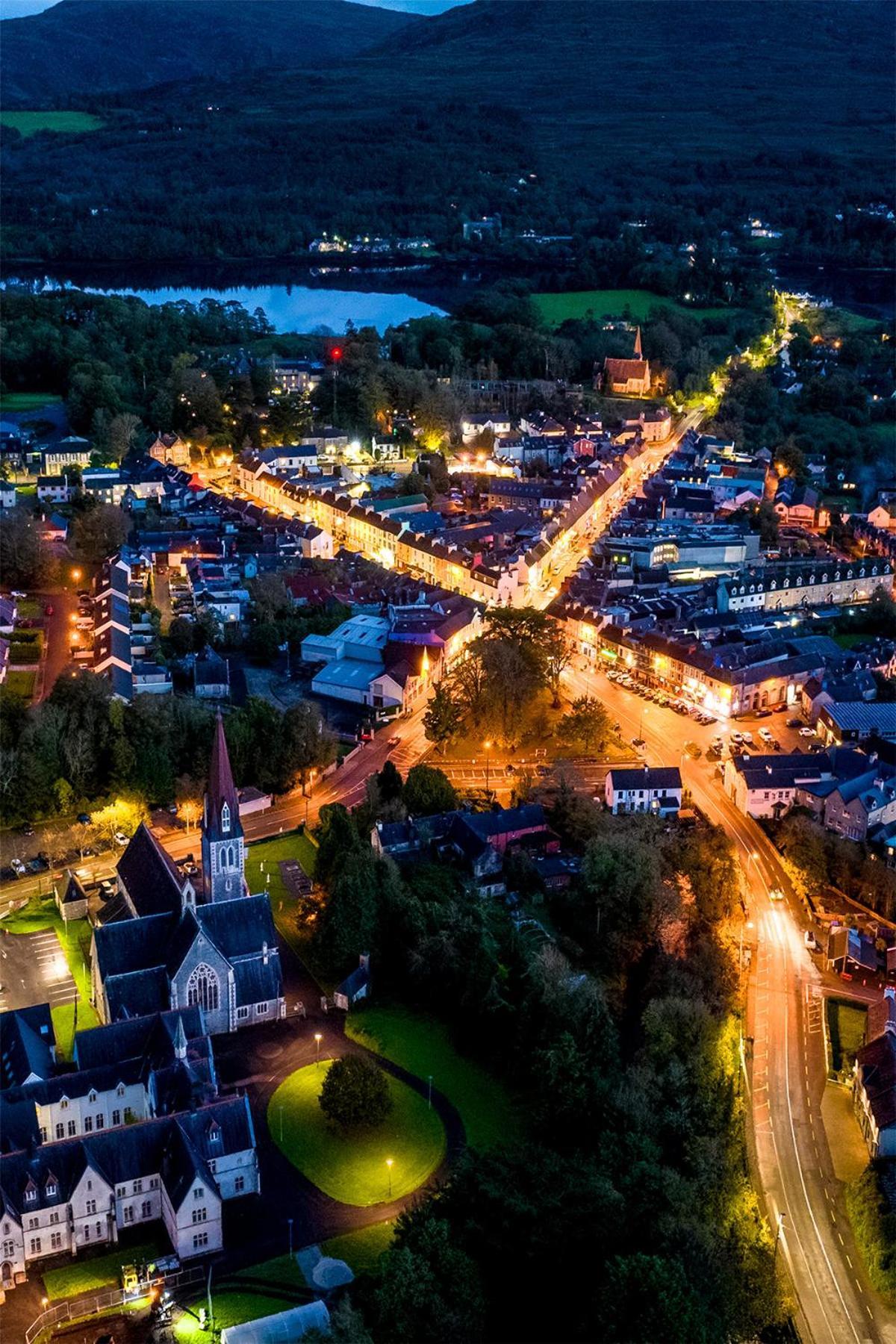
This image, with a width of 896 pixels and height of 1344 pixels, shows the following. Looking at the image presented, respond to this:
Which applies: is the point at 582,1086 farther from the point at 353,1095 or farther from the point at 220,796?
the point at 220,796

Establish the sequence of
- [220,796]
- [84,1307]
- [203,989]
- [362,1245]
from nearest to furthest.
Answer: [84,1307]
[362,1245]
[203,989]
[220,796]

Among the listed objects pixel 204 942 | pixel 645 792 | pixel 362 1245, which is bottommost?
pixel 362 1245

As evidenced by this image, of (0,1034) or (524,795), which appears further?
(524,795)

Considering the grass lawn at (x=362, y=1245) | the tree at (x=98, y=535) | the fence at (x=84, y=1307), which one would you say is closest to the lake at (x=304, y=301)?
the tree at (x=98, y=535)

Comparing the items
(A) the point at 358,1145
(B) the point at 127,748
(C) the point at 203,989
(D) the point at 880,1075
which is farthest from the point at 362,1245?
(B) the point at 127,748

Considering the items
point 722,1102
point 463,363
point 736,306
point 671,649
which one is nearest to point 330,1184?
point 722,1102

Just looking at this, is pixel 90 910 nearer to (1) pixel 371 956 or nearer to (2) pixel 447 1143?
(1) pixel 371 956
